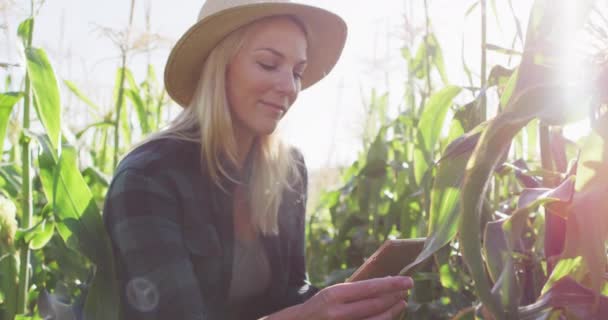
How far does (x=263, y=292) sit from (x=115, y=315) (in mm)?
437

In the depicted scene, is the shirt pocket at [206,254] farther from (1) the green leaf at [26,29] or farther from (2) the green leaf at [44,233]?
(1) the green leaf at [26,29]

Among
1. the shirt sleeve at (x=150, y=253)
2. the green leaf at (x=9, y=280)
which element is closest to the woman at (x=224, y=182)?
the shirt sleeve at (x=150, y=253)

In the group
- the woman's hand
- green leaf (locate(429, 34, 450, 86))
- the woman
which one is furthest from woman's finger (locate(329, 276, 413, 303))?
green leaf (locate(429, 34, 450, 86))

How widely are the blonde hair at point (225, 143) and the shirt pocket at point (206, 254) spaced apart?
0.34 feet

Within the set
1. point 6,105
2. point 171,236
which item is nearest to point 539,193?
point 171,236

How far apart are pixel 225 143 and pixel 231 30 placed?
24 centimetres

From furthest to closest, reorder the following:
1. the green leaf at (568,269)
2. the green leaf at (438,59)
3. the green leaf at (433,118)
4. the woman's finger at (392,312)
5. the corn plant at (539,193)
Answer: the green leaf at (438,59) → the green leaf at (433,118) → the woman's finger at (392,312) → the green leaf at (568,269) → the corn plant at (539,193)

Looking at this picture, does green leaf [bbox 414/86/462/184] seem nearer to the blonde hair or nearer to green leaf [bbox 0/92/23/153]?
the blonde hair

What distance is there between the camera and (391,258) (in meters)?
0.95

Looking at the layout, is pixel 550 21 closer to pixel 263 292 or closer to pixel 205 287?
pixel 205 287

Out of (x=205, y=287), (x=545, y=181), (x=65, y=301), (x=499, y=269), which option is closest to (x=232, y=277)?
(x=205, y=287)

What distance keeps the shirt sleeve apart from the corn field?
0.06 m

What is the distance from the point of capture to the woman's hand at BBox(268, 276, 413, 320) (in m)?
0.96

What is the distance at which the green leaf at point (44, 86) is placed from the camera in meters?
1.31
